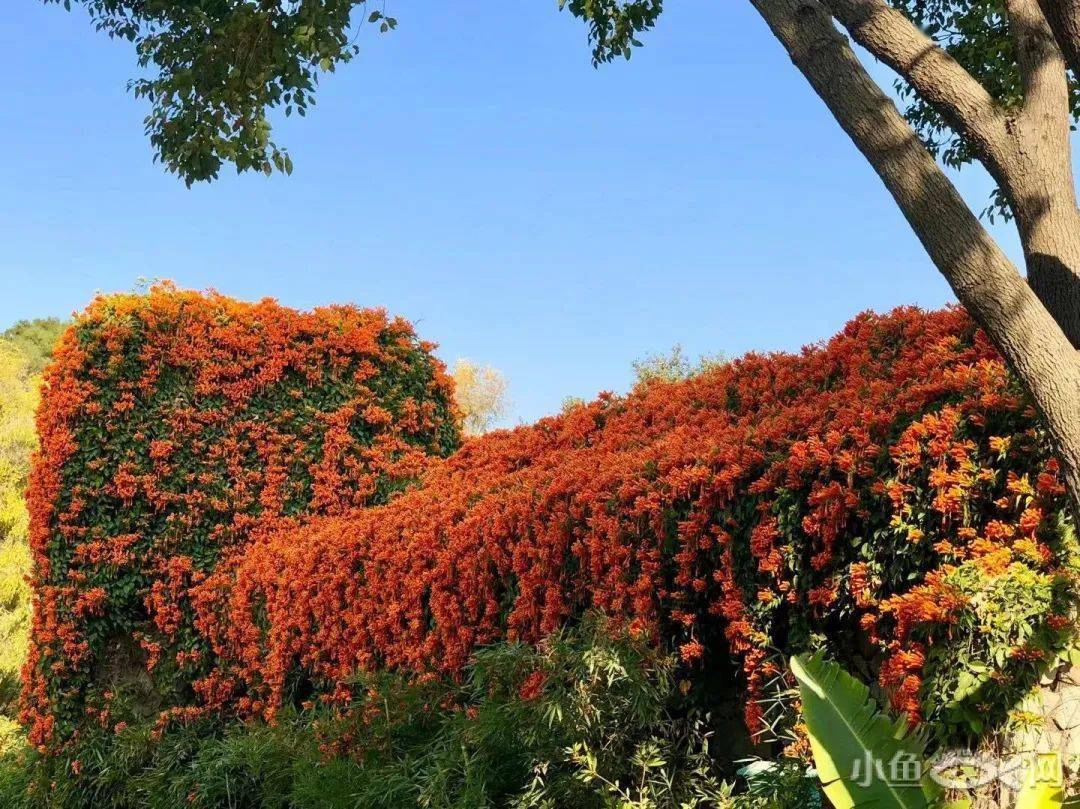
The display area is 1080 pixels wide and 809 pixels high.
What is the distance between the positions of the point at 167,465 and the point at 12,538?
33.2 ft

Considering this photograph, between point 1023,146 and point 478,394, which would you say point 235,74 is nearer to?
point 1023,146

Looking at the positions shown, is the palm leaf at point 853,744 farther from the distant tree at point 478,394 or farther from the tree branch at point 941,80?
the distant tree at point 478,394

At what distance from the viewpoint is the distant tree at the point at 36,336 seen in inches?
1511

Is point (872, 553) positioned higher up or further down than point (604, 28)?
further down

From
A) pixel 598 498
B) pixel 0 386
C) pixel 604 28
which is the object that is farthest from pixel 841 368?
pixel 0 386

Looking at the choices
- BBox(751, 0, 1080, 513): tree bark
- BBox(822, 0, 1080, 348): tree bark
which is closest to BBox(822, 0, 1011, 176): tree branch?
BBox(822, 0, 1080, 348): tree bark

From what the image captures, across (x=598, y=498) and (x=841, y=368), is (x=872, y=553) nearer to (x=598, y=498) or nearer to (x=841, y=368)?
(x=598, y=498)

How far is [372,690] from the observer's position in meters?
6.99


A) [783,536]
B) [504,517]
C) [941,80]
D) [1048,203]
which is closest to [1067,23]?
[941,80]

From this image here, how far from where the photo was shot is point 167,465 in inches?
445

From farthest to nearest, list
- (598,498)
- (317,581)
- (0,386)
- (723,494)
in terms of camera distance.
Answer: (0,386) < (317,581) < (598,498) < (723,494)

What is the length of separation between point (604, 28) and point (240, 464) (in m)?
6.35

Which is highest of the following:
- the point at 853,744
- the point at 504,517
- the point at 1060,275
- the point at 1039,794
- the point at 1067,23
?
the point at 1067,23

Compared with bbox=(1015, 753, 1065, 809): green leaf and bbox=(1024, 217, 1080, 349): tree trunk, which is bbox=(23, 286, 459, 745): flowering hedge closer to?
bbox=(1024, 217, 1080, 349): tree trunk
